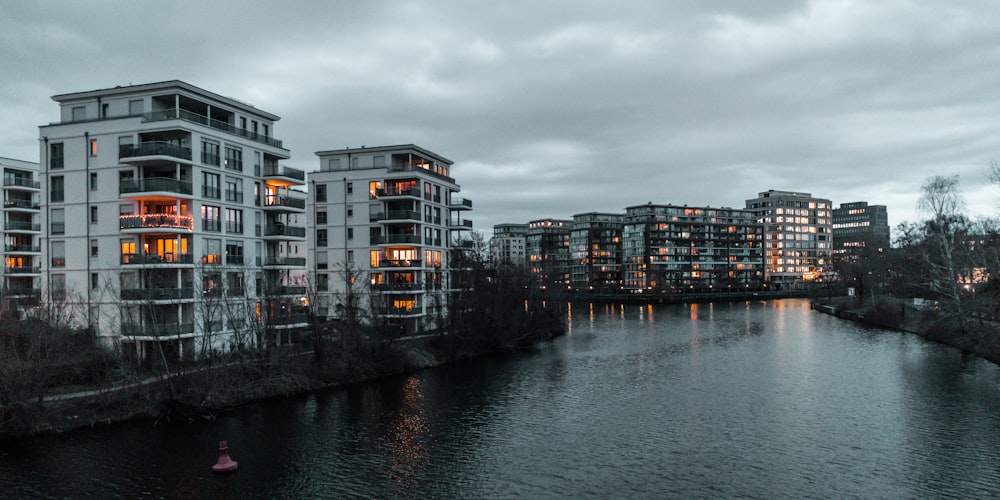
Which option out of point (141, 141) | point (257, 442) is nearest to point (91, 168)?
point (141, 141)

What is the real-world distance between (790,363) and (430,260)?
41.8m

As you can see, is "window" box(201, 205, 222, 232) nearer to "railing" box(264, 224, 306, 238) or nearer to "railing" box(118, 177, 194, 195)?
"railing" box(118, 177, 194, 195)

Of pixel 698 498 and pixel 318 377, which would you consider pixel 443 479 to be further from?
pixel 318 377

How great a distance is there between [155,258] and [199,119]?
488 inches

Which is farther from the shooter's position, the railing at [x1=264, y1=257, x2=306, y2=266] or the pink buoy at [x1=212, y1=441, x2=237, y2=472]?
the railing at [x1=264, y1=257, x2=306, y2=266]

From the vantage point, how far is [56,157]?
2061 inches

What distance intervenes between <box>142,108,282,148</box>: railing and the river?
24.5 metres

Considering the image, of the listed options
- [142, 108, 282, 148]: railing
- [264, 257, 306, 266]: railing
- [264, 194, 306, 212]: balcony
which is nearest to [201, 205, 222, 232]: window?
[264, 194, 306, 212]: balcony

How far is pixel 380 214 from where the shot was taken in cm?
7419

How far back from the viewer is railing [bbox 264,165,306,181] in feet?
199

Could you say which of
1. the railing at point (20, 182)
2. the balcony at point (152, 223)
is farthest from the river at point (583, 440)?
the railing at point (20, 182)

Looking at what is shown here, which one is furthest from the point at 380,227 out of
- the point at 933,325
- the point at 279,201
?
the point at 933,325

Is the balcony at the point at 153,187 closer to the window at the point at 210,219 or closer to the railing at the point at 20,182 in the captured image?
the window at the point at 210,219

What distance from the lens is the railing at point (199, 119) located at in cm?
5056
